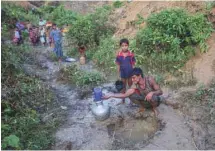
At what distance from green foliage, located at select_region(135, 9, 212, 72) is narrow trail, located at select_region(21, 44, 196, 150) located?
1.78 m

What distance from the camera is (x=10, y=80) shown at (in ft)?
22.3

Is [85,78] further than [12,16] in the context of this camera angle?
No

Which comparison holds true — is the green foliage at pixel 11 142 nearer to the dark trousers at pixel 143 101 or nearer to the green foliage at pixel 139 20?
the dark trousers at pixel 143 101

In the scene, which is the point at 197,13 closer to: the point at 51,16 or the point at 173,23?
the point at 173,23

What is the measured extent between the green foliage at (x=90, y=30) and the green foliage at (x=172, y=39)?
6.29 ft

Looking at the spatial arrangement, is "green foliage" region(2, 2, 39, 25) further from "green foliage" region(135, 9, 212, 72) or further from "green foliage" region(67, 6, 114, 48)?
"green foliage" region(135, 9, 212, 72)

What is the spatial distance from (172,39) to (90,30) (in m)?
2.87

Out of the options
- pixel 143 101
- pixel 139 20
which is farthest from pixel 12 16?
pixel 143 101

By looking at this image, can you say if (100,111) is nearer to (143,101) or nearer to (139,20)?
(143,101)

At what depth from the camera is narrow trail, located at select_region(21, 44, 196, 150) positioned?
17.2 ft

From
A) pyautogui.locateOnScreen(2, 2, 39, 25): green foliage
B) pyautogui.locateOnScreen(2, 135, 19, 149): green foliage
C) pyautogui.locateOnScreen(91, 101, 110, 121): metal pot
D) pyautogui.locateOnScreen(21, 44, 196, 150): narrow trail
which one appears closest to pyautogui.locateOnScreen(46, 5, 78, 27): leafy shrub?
pyautogui.locateOnScreen(2, 2, 39, 25): green foliage

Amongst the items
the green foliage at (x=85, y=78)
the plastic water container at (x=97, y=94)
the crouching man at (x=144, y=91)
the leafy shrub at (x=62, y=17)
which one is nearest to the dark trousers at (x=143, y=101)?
the crouching man at (x=144, y=91)

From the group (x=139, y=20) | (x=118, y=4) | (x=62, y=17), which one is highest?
(x=118, y=4)

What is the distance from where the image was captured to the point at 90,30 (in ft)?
32.6
